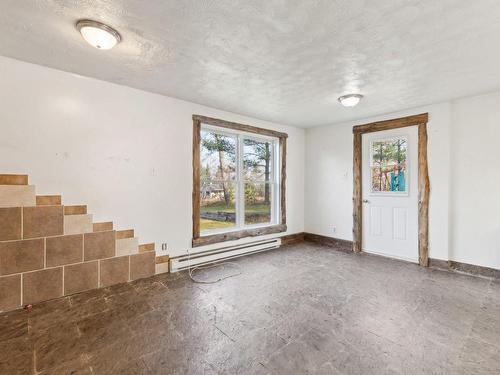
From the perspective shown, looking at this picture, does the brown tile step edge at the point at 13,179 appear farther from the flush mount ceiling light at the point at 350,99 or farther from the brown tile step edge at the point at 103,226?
the flush mount ceiling light at the point at 350,99

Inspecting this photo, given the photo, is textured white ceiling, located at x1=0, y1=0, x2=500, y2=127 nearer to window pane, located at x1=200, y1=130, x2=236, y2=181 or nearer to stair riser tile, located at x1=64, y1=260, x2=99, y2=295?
window pane, located at x1=200, y1=130, x2=236, y2=181

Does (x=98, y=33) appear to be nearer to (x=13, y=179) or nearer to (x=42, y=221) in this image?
(x=13, y=179)

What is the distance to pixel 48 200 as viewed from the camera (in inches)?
109

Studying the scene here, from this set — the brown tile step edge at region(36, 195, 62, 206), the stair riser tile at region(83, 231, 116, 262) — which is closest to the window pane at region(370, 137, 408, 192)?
the stair riser tile at region(83, 231, 116, 262)

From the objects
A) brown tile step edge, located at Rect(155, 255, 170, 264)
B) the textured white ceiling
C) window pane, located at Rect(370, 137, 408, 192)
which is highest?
the textured white ceiling

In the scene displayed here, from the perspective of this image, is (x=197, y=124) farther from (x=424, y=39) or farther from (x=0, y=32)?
(x=424, y=39)

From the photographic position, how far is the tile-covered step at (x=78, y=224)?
2864 millimetres

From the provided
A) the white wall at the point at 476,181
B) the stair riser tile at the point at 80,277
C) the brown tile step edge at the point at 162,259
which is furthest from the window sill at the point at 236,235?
the white wall at the point at 476,181

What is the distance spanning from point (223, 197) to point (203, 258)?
3.61ft

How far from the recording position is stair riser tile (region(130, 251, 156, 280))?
10.9 feet

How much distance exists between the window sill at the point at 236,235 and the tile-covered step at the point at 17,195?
202 cm

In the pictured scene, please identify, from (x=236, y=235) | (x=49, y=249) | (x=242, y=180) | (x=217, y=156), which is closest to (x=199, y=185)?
(x=217, y=156)

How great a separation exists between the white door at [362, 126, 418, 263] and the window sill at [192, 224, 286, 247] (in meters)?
1.67

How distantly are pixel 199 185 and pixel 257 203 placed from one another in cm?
146
